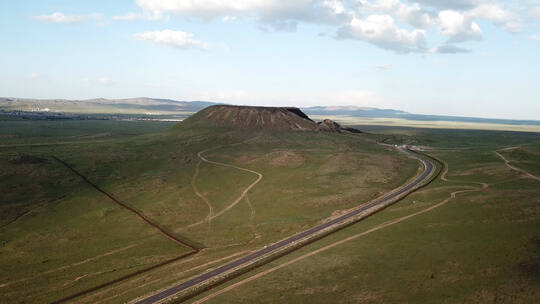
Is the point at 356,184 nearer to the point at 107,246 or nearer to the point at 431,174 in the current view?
the point at 431,174

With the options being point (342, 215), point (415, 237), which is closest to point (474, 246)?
point (415, 237)

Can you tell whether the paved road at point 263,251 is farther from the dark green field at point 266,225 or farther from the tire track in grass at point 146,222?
the tire track in grass at point 146,222

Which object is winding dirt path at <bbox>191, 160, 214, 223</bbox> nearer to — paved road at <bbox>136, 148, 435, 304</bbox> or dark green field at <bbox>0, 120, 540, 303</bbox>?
dark green field at <bbox>0, 120, 540, 303</bbox>

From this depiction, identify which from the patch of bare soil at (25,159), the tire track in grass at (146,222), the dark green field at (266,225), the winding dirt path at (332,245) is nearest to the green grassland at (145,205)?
the patch of bare soil at (25,159)

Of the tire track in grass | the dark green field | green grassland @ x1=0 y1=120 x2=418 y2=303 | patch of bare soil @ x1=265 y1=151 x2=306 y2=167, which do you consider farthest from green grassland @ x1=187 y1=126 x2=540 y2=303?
patch of bare soil @ x1=265 y1=151 x2=306 y2=167

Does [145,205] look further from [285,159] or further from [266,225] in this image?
[285,159]
